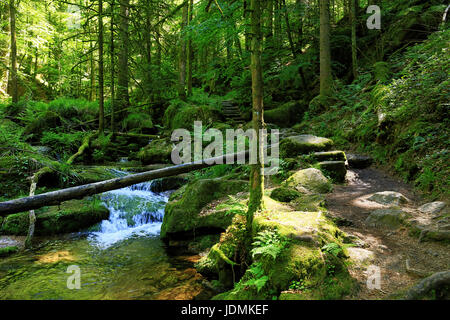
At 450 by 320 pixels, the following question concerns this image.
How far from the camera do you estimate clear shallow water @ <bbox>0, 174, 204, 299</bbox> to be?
4.12 meters

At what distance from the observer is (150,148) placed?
1269 cm

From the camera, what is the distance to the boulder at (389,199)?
16.2 feet

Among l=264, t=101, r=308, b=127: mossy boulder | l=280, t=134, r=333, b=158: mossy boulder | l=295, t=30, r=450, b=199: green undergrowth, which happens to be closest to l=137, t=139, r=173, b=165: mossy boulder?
l=264, t=101, r=308, b=127: mossy boulder

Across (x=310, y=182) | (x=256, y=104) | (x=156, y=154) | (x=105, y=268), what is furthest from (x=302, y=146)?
(x=156, y=154)

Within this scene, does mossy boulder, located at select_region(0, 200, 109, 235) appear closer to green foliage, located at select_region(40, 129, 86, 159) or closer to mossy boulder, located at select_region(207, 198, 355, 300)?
mossy boulder, located at select_region(207, 198, 355, 300)

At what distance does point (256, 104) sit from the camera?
3797 mm

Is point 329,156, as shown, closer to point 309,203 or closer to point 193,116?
point 309,203

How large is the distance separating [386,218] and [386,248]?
94cm

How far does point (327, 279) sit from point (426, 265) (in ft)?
4.27

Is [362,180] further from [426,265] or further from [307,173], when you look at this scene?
[426,265]

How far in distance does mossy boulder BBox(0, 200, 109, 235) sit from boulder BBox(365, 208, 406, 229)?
→ 6.61 meters

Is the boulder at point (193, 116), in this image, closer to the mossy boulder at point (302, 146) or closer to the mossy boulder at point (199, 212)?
the mossy boulder at point (302, 146)

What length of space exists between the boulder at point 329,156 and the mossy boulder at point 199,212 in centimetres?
239
